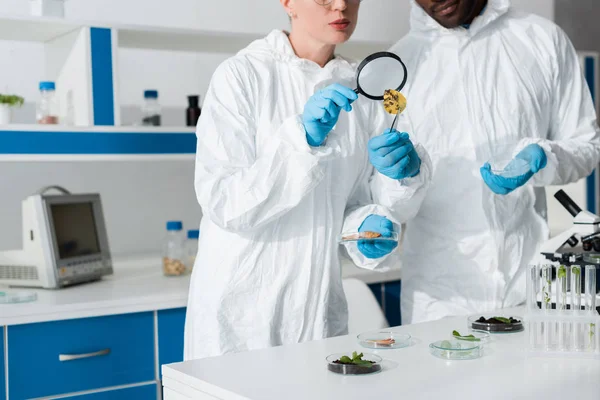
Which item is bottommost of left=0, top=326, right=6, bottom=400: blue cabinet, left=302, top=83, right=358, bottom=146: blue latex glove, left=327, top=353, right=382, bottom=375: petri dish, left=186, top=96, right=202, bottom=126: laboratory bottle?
left=0, top=326, right=6, bottom=400: blue cabinet

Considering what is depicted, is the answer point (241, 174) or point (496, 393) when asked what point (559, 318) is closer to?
point (496, 393)

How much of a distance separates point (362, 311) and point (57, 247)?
98 cm

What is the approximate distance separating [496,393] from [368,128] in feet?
2.68

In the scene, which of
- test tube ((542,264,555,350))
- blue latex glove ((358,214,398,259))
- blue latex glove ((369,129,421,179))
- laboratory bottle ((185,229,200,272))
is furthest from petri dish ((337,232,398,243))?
laboratory bottle ((185,229,200,272))

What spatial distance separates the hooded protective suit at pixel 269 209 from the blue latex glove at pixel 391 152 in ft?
0.29

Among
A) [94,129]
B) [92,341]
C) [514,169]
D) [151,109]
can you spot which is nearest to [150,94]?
[151,109]

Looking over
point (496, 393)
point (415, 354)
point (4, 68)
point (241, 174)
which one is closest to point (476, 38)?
point (241, 174)

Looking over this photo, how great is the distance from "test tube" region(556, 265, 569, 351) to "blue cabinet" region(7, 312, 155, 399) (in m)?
1.22

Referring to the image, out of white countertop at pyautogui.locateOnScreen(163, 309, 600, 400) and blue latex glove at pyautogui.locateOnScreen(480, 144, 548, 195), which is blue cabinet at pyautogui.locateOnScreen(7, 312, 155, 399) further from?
blue latex glove at pyautogui.locateOnScreen(480, 144, 548, 195)

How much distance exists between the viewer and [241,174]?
5.29ft

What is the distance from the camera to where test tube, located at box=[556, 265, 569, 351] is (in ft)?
4.77

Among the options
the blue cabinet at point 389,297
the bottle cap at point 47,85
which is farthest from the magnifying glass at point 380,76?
the bottle cap at point 47,85

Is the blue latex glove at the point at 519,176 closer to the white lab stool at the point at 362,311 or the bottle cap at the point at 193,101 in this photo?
the white lab stool at the point at 362,311

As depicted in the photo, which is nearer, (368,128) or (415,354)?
(415,354)
